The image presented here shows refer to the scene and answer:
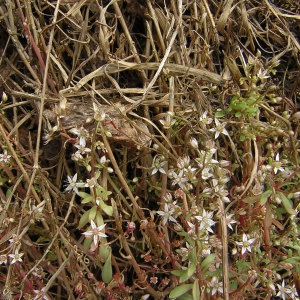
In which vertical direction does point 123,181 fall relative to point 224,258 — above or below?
above

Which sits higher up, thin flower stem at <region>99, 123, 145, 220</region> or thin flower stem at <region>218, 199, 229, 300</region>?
thin flower stem at <region>99, 123, 145, 220</region>

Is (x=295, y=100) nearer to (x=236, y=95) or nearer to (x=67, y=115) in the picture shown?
(x=236, y=95)

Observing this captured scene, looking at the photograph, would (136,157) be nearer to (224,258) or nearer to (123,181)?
(123,181)

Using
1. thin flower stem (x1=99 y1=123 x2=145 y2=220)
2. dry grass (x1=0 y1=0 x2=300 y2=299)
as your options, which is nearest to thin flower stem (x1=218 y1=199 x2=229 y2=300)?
dry grass (x1=0 y1=0 x2=300 y2=299)

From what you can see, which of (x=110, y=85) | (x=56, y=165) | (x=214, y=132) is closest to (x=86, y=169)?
(x=56, y=165)

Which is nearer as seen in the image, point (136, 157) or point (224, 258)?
point (224, 258)

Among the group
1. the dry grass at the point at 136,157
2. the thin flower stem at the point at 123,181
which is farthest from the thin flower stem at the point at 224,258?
the thin flower stem at the point at 123,181

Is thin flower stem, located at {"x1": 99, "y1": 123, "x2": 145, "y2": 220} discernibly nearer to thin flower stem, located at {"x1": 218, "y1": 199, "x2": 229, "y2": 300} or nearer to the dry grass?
the dry grass

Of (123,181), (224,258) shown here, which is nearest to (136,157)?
(123,181)
